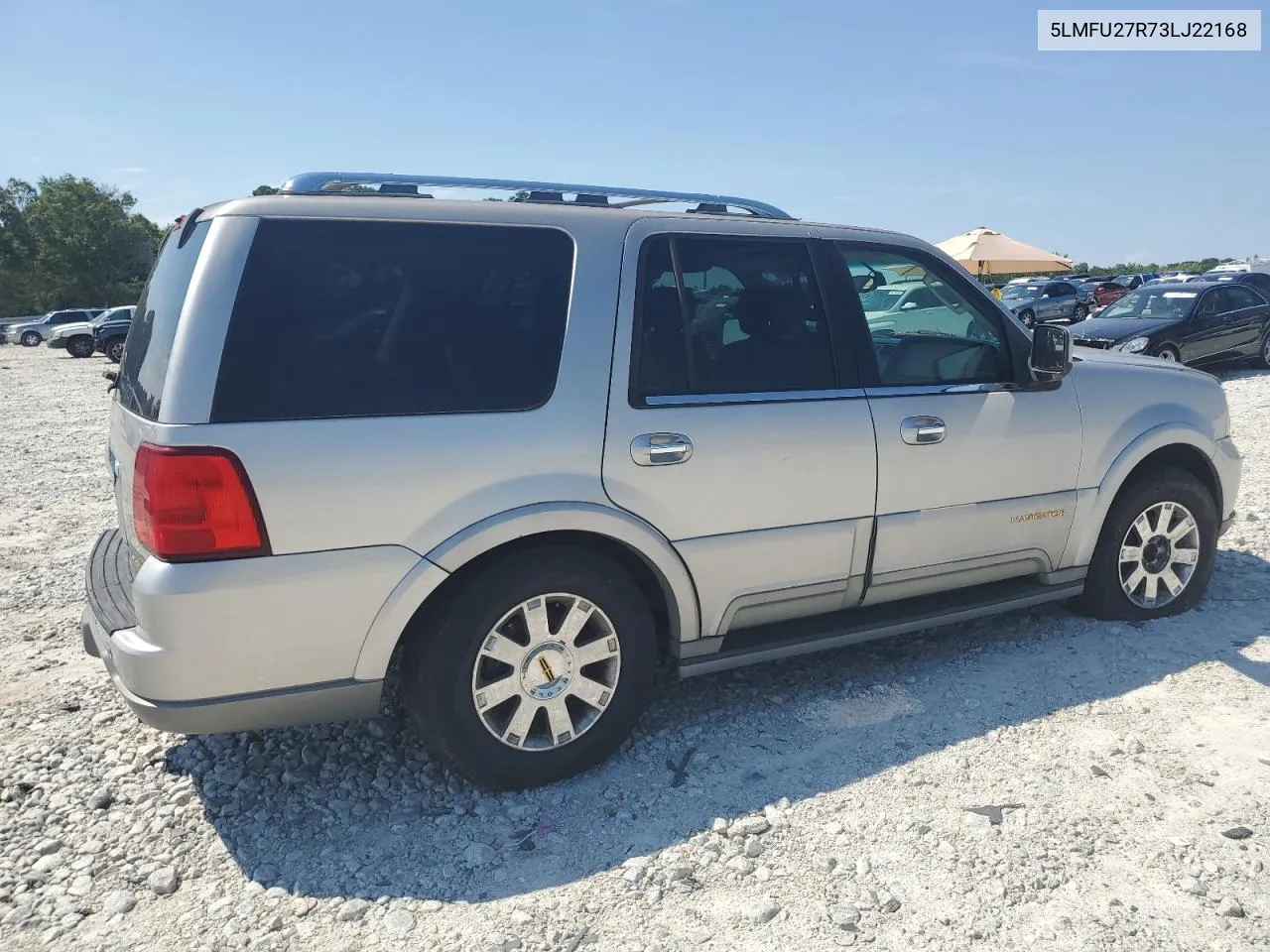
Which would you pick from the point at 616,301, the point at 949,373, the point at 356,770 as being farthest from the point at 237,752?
the point at 949,373

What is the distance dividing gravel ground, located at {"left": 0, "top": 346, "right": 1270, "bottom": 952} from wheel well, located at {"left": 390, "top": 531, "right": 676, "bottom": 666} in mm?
511

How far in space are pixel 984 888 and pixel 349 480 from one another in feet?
7.12

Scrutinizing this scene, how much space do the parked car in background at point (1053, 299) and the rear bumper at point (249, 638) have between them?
83.2 ft

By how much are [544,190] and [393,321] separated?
0.87 metres

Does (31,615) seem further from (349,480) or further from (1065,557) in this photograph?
(1065,557)

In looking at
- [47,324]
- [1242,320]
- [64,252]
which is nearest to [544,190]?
[1242,320]

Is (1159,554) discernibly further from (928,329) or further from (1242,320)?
(1242,320)

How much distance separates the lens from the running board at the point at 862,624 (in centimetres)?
341

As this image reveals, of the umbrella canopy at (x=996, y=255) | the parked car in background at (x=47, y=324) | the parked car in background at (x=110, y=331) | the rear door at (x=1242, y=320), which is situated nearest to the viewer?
the rear door at (x=1242, y=320)

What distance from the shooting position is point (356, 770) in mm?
3297

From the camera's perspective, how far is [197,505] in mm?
2514

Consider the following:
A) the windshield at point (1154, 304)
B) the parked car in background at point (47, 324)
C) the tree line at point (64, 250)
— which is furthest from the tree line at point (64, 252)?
the windshield at point (1154, 304)

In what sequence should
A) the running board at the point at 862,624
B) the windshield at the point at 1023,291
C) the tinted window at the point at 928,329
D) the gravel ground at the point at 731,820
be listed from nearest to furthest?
1. the gravel ground at the point at 731,820
2. the running board at the point at 862,624
3. the tinted window at the point at 928,329
4. the windshield at the point at 1023,291

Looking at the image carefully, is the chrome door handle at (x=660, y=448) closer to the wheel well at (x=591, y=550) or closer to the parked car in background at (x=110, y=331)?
the wheel well at (x=591, y=550)
